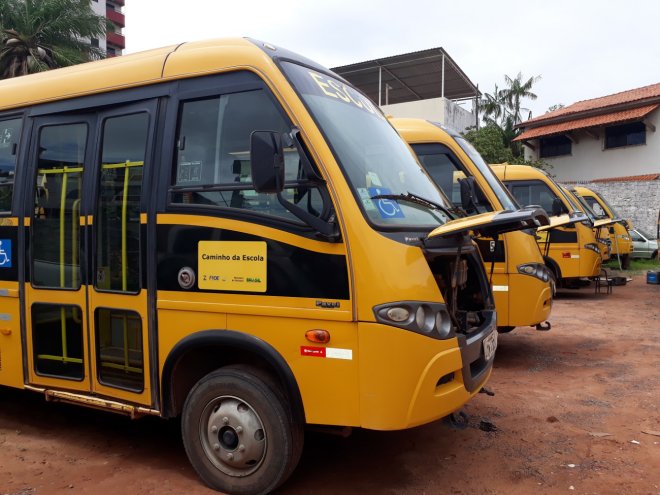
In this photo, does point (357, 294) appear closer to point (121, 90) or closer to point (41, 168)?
point (121, 90)

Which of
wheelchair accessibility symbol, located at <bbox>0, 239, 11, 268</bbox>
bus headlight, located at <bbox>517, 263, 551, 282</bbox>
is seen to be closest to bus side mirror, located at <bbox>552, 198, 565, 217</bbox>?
bus headlight, located at <bbox>517, 263, 551, 282</bbox>

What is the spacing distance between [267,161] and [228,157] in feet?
2.01

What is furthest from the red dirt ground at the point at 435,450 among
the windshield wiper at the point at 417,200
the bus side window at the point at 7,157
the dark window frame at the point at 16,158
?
the bus side window at the point at 7,157

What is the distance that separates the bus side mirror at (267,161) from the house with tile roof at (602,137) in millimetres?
24627

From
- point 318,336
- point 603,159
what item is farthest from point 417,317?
point 603,159

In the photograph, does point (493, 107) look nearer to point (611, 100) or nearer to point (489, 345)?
point (611, 100)

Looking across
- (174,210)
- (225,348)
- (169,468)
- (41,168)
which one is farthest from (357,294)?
(41,168)

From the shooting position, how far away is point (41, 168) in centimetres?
470

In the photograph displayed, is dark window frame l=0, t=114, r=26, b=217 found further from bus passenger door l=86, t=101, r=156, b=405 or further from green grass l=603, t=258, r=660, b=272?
green grass l=603, t=258, r=660, b=272

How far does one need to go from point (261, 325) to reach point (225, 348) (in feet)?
1.66

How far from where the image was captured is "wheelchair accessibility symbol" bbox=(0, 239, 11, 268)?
15.6 ft

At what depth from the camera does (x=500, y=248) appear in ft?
22.5

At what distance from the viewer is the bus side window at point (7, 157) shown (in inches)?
191

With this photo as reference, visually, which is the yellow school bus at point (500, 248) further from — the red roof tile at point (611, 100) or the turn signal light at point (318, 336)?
the red roof tile at point (611, 100)
